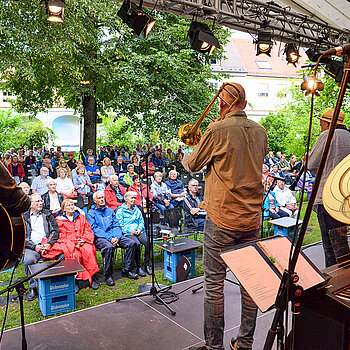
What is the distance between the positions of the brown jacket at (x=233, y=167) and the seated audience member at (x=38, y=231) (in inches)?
117

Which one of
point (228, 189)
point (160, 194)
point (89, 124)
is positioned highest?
point (228, 189)

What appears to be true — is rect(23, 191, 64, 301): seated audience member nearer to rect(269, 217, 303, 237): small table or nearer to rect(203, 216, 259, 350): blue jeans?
rect(203, 216, 259, 350): blue jeans

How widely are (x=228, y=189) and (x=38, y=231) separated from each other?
3451mm

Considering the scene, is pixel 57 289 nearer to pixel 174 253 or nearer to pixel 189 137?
pixel 174 253

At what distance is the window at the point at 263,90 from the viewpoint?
3117 centimetres

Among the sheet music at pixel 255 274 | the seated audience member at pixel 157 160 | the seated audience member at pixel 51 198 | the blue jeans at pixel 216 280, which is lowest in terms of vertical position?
the seated audience member at pixel 157 160

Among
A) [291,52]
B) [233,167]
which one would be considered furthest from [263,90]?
[233,167]

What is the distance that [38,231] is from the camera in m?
4.82

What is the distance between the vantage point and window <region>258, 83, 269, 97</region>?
3117 cm

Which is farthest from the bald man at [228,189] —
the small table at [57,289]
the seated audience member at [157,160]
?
the seated audience member at [157,160]

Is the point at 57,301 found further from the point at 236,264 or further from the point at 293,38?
the point at 293,38

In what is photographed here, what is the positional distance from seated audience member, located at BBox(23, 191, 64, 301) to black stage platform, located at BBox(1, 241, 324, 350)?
134cm

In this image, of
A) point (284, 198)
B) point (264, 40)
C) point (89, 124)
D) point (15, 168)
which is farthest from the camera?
Result: point (89, 124)

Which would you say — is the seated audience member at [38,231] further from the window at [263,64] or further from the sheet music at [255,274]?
the window at [263,64]
